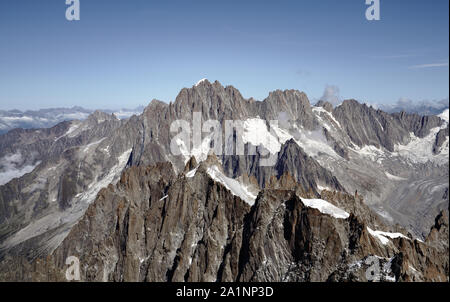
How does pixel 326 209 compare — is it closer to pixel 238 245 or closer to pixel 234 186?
pixel 238 245

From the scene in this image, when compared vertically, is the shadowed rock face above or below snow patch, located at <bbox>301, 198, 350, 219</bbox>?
below

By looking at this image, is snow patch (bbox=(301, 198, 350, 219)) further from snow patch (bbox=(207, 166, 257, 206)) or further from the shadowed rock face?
snow patch (bbox=(207, 166, 257, 206))

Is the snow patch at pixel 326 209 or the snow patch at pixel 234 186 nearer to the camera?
the snow patch at pixel 326 209

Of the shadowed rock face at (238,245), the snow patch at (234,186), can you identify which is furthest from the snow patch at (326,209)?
the snow patch at (234,186)

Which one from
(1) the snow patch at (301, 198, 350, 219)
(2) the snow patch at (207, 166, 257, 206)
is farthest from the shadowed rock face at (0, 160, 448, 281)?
(1) the snow patch at (301, 198, 350, 219)

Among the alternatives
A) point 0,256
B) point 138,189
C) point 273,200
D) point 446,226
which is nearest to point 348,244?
point 273,200

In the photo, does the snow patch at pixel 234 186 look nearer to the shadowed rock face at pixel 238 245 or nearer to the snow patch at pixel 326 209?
the shadowed rock face at pixel 238 245

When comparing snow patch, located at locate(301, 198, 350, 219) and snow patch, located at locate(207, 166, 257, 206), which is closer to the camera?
snow patch, located at locate(301, 198, 350, 219)

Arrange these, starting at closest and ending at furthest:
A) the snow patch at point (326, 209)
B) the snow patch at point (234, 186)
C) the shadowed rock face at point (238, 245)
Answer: the shadowed rock face at point (238, 245) → the snow patch at point (326, 209) → the snow patch at point (234, 186)
